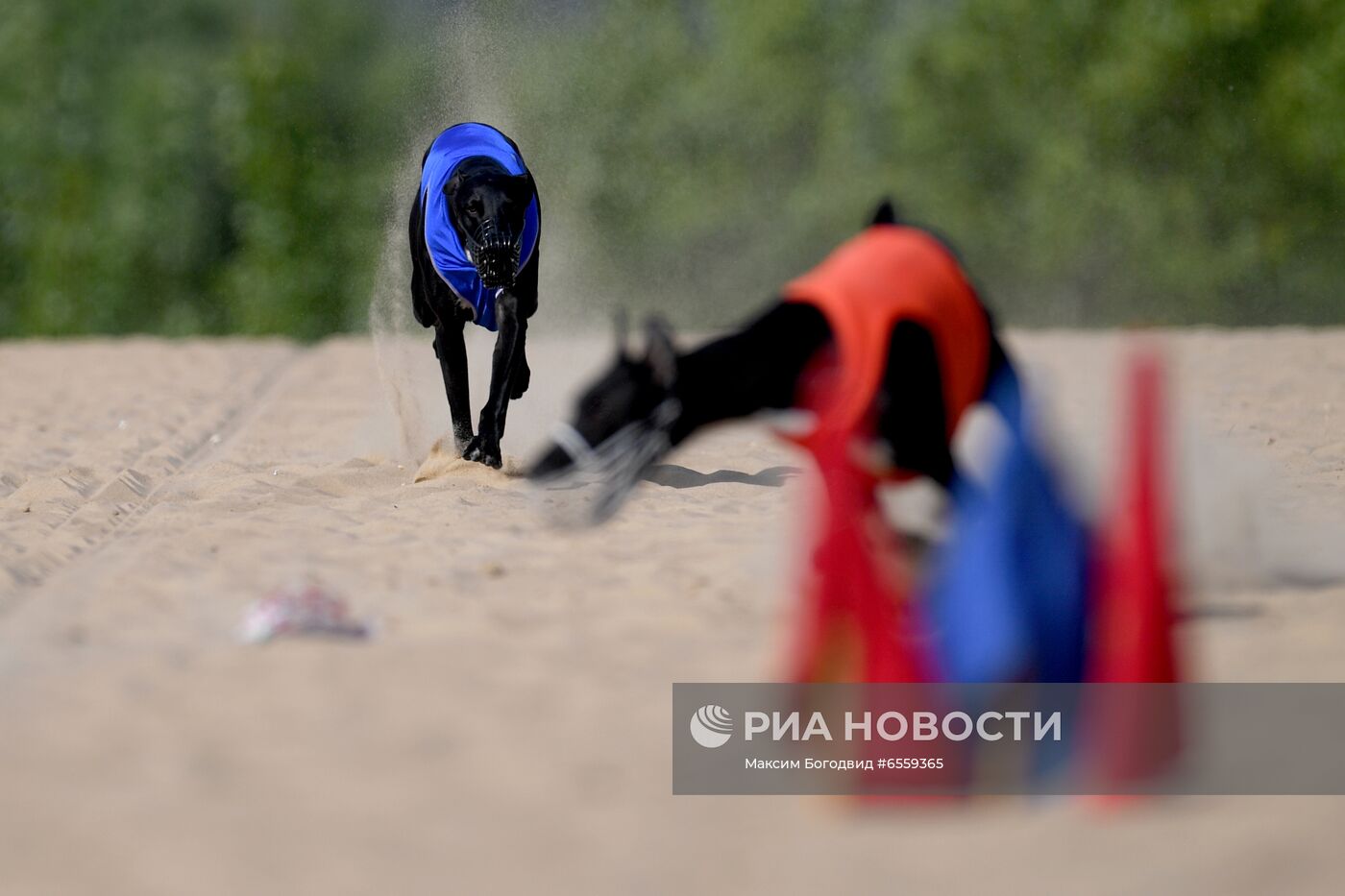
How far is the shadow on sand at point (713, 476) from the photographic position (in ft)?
27.0

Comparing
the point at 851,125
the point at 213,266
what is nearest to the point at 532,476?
the point at 851,125

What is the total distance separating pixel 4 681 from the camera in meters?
4.71

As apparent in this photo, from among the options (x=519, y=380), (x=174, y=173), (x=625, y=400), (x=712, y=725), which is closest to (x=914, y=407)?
(x=625, y=400)

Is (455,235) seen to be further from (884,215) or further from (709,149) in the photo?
(709,149)

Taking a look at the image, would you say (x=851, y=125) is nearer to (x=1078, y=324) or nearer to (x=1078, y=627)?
(x=1078, y=324)

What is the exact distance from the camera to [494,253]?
25.7ft

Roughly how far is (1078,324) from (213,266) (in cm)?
1882

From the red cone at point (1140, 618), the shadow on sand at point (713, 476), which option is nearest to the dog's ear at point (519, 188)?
the shadow on sand at point (713, 476)

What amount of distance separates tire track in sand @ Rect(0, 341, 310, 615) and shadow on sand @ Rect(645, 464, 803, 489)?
247 centimetres

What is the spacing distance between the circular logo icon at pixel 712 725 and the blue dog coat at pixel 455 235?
4.10 metres

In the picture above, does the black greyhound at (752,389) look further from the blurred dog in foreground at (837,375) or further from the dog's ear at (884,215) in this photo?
the dog's ear at (884,215)

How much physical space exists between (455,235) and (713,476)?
68.8 inches

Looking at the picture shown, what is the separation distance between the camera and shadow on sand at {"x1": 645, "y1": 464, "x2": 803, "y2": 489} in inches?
324

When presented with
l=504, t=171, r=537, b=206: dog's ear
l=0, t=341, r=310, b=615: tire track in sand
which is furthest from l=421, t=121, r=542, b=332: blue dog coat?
l=0, t=341, r=310, b=615: tire track in sand
